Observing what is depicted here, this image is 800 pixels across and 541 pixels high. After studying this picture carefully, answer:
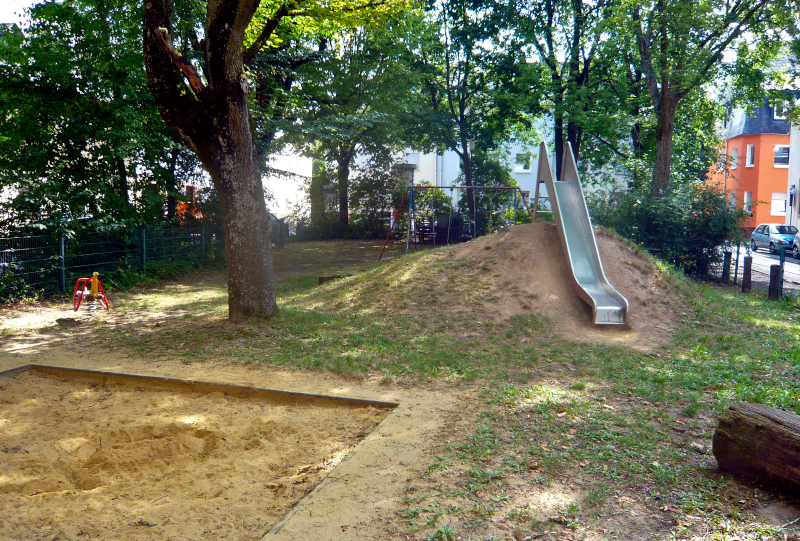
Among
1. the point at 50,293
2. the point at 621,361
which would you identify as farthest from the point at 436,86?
the point at 621,361

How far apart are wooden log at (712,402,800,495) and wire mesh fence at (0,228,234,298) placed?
1259 centimetres

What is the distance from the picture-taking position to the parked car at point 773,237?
28062 mm

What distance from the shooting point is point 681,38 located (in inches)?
656

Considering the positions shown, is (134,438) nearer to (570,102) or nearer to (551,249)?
(551,249)

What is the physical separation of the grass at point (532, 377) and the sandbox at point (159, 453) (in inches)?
40.6

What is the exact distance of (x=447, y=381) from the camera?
6602 millimetres

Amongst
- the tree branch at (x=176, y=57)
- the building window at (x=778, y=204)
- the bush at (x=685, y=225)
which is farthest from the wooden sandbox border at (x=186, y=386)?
the building window at (x=778, y=204)

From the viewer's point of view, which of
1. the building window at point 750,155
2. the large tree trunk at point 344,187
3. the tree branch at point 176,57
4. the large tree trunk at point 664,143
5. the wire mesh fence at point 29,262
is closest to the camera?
the tree branch at point 176,57

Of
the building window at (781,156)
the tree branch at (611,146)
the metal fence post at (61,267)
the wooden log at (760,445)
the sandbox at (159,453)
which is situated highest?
the building window at (781,156)

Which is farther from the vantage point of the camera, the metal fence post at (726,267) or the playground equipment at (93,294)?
the metal fence post at (726,267)

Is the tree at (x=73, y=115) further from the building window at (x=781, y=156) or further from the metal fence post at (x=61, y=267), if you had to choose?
the building window at (x=781, y=156)

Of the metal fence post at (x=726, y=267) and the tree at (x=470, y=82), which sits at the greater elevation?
the tree at (x=470, y=82)

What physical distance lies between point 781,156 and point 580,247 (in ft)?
114

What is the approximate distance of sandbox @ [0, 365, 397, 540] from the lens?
3728mm
